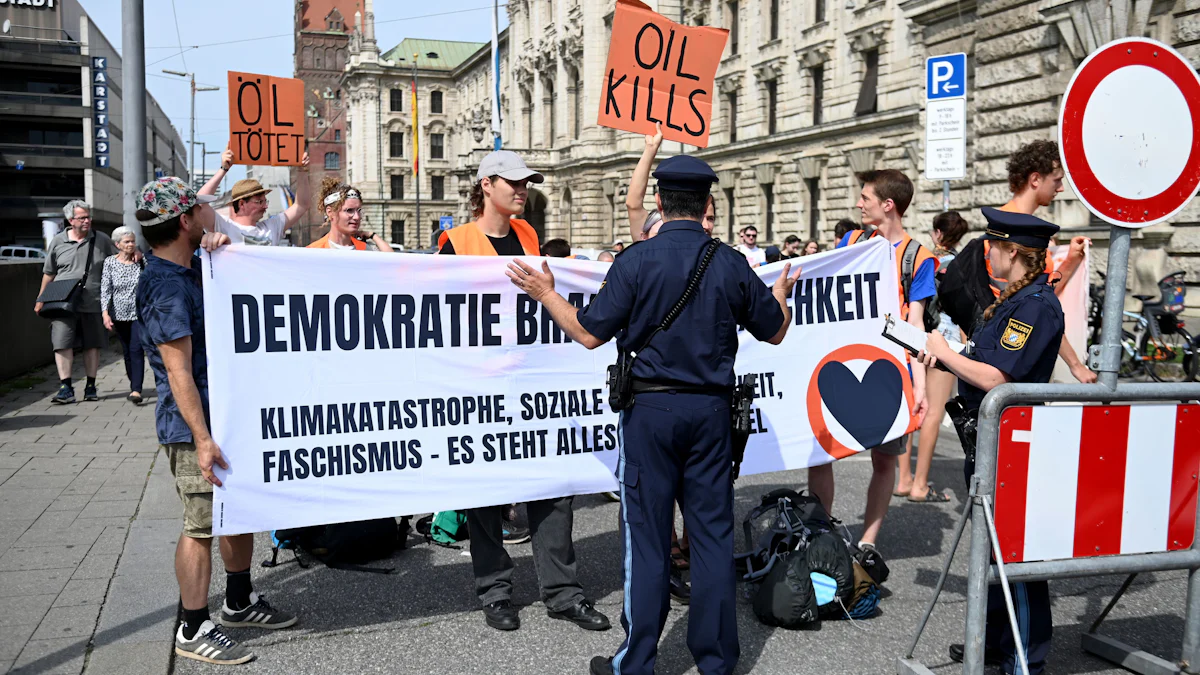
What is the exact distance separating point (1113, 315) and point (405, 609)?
11.0 ft

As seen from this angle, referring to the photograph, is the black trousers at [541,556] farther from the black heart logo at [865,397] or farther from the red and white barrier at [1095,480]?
the red and white barrier at [1095,480]

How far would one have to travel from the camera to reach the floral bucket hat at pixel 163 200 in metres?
4.05

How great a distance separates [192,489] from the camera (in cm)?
420

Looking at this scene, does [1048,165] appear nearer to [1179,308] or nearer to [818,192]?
[1179,308]

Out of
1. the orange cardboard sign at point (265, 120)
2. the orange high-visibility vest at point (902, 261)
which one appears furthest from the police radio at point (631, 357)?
the orange cardboard sign at point (265, 120)

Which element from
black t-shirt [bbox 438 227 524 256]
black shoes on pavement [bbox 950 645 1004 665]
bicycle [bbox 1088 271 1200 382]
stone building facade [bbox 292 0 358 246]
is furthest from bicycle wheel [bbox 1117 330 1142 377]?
stone building facade [bbox 292 0 358 246]

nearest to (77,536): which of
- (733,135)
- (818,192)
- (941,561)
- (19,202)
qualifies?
(941,561)

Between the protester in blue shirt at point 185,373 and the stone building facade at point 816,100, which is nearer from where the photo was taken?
the protester in blue shirt at point 185,373

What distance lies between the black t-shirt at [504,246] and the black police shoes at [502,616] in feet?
5.50

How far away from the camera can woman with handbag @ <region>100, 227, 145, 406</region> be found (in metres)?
10.5

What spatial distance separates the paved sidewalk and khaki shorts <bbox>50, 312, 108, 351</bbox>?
4.50 metres

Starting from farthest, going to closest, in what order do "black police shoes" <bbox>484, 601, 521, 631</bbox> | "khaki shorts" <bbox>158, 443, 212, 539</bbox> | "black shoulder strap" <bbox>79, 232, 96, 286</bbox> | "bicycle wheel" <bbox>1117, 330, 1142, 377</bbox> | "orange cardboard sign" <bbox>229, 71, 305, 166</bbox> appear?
"bicycle wheel" <bbox>1117, 330, 1142, 377</bbox>
"black shoulder strap" <bbox>79, 232, 96, 286</bbox>
"orange cardboard sign" <bbox>229, 71, 305, 166</bbox>
"black police shoes" <bbox>484, 601, 521, 631</bbox>
"khaki shorts" <bbox>158, 443, 212, 539</bbox>

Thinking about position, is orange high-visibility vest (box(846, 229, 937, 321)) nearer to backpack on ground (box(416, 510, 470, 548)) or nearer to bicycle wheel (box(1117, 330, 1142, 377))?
backpack on ground (box(416, 510, 470, 548))

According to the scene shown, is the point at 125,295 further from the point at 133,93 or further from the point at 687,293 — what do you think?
the point at 687,293
